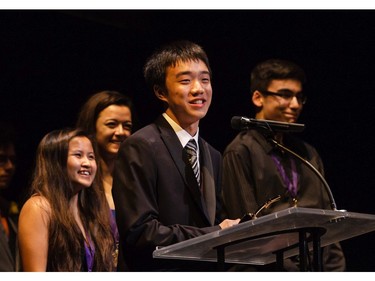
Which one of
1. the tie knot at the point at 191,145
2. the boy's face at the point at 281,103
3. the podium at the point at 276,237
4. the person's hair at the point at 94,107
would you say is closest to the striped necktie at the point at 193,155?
the tie knot at the point at 191,145

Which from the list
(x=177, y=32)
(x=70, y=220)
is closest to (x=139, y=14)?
(x=177, y=32)

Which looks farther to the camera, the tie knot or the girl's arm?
the girl's arm

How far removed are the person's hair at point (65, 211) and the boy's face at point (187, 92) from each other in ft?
2.04

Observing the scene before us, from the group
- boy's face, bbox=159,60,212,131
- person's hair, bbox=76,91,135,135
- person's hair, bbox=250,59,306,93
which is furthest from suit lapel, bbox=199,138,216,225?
person's hair, bbox=250,59,306,93

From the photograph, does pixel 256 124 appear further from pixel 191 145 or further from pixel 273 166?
pixel 273 166

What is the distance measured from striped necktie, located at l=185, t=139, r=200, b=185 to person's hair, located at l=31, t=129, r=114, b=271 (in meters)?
0.62

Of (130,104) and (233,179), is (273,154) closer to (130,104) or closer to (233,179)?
(233,179)

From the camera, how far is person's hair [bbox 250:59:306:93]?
425 cm

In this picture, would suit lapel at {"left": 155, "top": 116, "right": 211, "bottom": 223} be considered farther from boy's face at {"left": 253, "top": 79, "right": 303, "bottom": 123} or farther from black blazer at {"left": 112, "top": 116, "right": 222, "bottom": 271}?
boy's face at {"left": 253, "top": 79, "right": 303, "bottom": 123}

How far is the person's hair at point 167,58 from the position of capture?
125 inches

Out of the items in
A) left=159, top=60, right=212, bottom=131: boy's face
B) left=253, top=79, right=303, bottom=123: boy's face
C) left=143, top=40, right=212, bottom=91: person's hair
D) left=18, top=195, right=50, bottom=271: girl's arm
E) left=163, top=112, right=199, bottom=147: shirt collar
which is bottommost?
left=18, top=195, right=50, bottom=271: girl's arm

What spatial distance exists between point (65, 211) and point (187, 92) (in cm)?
75

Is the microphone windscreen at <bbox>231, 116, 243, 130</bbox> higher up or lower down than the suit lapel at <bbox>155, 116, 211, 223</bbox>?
higher up
